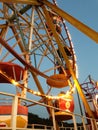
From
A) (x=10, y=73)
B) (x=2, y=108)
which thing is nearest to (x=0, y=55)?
(x=10, y=73)

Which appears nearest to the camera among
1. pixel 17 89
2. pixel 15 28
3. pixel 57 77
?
pixel 17 89

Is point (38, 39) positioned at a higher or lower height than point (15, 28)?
lower

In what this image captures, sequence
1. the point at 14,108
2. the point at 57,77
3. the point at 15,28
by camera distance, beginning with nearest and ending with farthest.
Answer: the point at 14,108 < the point at 57,77 < the point at 15,28

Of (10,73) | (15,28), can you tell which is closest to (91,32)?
(10,73)

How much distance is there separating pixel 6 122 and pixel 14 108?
9.94 feet

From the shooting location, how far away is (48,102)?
15406mm

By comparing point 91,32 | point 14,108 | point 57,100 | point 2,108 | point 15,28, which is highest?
point 15,28

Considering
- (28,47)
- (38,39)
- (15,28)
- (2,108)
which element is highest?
(15,28)

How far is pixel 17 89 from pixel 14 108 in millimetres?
7735

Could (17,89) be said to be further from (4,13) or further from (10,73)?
(4,13)

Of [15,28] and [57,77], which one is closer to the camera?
[57,77]

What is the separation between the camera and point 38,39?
16.5 m

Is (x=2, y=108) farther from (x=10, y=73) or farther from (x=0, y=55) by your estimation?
(x=0, y=55)

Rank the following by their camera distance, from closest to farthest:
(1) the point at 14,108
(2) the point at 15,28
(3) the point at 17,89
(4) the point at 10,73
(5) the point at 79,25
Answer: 1. (1) the point at 14,108
2. (5) the point at 79,25
3. (3) the point at 17,89
4. (4) the point at 10,73
5. (2) the point at 15,28
